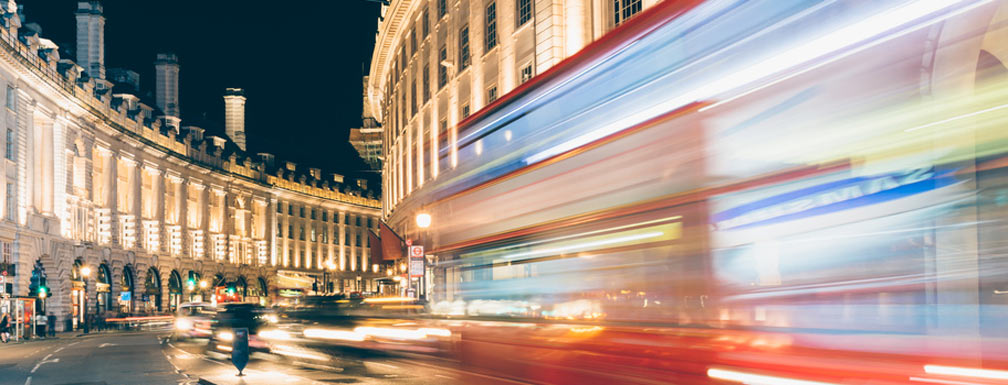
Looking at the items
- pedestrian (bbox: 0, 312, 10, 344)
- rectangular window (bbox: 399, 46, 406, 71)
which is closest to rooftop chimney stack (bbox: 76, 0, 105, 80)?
rectangular window (bbox: 399, 46, 406, 71)

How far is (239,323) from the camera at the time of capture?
1035 inches

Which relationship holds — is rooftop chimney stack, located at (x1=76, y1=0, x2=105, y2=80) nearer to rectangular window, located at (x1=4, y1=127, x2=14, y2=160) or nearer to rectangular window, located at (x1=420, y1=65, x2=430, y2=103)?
rectangular window, located at (x1=4, y1=127, x2=14, y2=160)

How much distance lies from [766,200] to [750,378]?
1270mm

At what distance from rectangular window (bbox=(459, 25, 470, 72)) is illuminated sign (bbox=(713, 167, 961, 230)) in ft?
108

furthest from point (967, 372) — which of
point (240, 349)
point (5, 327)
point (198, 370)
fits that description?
point (5, 327)

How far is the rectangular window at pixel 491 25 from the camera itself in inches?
1378

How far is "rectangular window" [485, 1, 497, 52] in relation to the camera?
35.0 metres

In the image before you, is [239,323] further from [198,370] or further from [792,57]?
[792,57]

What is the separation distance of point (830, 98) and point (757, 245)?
111 centimetres

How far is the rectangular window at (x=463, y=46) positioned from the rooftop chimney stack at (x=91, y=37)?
37.2 metres

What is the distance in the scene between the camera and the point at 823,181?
18.6ft

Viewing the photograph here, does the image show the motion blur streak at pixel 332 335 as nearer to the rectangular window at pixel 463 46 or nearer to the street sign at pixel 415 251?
the street sign at pixel 415 251

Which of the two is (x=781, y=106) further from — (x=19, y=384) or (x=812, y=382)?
(x=19, y=384)

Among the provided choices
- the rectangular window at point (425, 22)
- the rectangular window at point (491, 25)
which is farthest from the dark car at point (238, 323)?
the rectangular window at point (425, 22)
